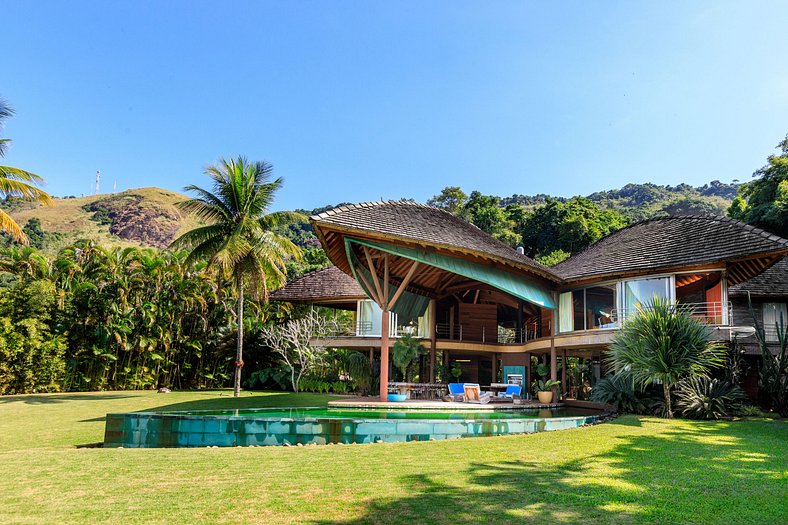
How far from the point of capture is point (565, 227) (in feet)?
151

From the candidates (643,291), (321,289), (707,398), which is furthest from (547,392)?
(321,289)

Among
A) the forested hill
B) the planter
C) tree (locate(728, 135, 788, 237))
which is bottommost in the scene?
the planter

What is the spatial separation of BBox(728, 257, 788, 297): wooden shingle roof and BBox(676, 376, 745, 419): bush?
22.2 ft

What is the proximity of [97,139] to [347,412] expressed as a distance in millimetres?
27156

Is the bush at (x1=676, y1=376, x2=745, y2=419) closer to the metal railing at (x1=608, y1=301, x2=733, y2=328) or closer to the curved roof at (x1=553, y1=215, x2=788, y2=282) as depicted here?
the metal railing at (x1=608, y1=301, x2=733, y2=328)

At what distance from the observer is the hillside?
241 feet

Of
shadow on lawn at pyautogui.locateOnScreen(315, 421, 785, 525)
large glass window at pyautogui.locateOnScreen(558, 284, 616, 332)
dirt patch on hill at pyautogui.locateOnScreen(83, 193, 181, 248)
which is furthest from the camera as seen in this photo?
dirt patch on hill at pyautogui.locateOnScreen(83, 193, 181, 248)

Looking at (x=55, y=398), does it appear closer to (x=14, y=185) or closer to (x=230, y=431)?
(x=14, y=185)

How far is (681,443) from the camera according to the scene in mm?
8836

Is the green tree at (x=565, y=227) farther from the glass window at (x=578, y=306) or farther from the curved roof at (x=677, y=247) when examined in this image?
the glass window at (x=578, y=306)

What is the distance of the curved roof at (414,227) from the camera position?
14.2m

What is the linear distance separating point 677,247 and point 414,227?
7.82 meters

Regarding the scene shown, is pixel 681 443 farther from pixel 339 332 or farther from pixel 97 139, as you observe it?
pixel 97 139

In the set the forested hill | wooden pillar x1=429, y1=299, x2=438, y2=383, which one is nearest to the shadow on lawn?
wooden pillar x1=429, y1=299, x2=438, y2=383
